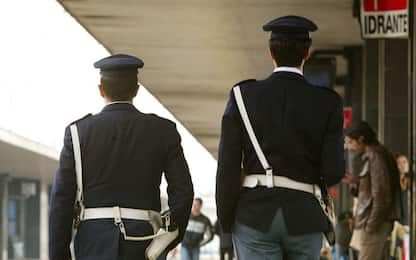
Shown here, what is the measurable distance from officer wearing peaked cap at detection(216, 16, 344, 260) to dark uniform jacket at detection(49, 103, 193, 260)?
0.51 metres

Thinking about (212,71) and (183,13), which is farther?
(212,71)

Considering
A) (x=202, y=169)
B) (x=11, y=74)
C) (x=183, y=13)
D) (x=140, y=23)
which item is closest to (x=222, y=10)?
(x=183, y=13)

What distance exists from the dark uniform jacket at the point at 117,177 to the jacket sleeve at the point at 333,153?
0.79 m

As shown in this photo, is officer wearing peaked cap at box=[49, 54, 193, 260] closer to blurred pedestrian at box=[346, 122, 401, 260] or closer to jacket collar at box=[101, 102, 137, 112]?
jacket collar at box=[101, 102, 137, 112]

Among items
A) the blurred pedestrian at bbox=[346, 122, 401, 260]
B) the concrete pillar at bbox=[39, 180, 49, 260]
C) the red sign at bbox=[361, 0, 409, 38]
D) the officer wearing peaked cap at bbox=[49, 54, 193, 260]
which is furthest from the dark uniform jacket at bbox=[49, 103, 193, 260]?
the concrete pillar at bbox=[39, 180, 49, 260]

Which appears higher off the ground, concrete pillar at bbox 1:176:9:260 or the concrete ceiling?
the concrete ceiling

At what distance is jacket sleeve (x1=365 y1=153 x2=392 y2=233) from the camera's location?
1251 centimetres

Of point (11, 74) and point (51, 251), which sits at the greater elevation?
point (11, 74)

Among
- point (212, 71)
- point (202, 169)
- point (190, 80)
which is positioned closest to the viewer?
point (212, 71)

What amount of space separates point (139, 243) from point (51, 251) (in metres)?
0.45

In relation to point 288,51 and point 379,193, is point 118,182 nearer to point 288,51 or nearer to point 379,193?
point 288,51

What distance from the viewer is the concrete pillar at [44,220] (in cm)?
7112

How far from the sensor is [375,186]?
12.6 metres

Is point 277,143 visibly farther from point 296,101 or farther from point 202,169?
point 202,169
